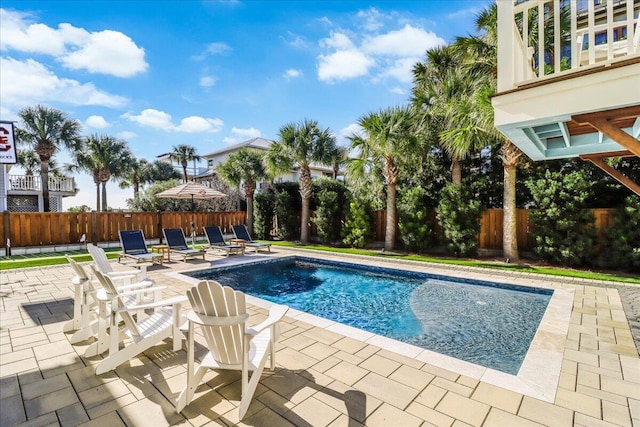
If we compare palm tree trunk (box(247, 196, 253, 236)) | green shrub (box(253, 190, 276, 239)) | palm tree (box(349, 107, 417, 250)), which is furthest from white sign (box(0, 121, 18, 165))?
palm tree (box(349, 107, 417, 250))

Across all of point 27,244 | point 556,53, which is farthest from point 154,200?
point 556,53

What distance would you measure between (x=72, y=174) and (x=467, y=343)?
3388 cm

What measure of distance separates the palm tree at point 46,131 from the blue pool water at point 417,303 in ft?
51.5

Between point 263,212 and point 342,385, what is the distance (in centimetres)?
1467

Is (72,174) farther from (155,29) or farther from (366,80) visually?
(366,80)

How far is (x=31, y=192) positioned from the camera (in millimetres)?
21375

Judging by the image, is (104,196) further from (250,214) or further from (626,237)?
(626,237)

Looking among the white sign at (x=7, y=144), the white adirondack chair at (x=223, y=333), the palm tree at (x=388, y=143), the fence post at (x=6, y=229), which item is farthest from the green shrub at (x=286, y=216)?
the white adirondack chair at (x=223, y=333)

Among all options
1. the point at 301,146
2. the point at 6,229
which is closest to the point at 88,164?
the point at 6,229

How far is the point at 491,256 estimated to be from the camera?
1069 cm

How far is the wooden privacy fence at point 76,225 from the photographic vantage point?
11953 millimetres

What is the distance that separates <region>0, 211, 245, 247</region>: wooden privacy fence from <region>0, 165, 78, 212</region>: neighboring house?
37.8 feet

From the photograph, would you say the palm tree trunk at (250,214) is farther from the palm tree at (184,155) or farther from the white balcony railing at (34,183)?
the palm tree at (184,155)

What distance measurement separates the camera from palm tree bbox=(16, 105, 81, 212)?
657 inches
